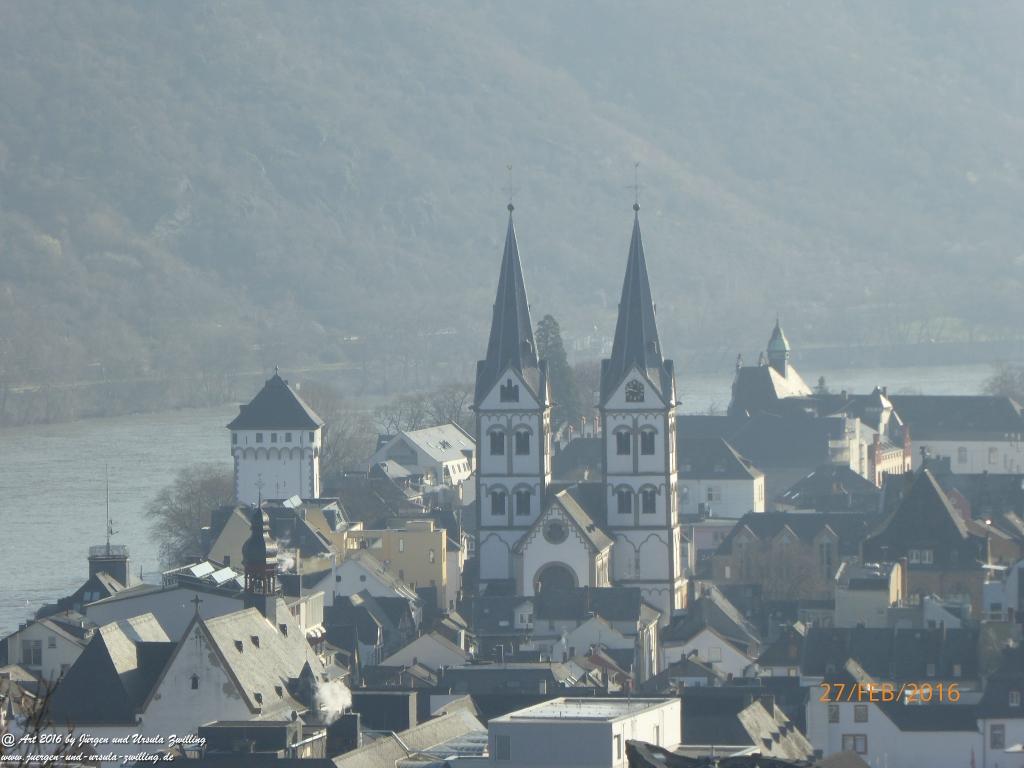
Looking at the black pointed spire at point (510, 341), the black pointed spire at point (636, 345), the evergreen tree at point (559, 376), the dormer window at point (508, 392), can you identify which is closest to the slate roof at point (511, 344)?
the black pointed spire at point (510, 341)

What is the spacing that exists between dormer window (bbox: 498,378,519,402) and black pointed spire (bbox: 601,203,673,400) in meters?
2.34

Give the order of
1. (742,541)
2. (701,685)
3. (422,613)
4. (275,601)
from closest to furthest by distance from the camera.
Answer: (275,601) → (701,685) → (422,613) → (742,541)

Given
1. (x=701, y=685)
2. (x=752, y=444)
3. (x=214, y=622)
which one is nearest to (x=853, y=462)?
(x=752, y=444)

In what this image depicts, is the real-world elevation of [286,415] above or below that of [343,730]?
above

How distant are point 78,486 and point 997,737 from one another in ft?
291

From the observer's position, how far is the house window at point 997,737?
2116 inches

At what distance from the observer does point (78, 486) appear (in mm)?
138750

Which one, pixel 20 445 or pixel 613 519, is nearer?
pixel 613 519

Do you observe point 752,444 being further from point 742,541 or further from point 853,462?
point 742,541

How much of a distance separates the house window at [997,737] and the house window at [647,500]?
30990mm

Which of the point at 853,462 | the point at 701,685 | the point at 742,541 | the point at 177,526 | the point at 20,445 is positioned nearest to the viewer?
the point at 701,685

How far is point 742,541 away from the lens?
90875 millimetres

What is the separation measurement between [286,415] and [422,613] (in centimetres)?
2764

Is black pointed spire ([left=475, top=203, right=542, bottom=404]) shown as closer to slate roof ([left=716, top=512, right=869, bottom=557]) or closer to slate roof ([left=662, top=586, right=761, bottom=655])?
slate roof ([left=662, top=586, right=761, bottom=655])
